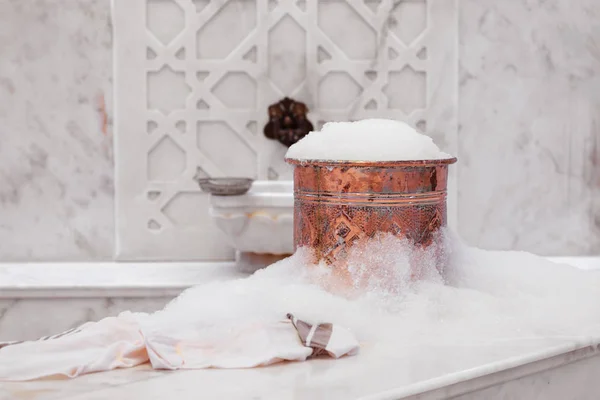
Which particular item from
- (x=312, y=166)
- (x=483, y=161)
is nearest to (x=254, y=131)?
(x=483, y=161)

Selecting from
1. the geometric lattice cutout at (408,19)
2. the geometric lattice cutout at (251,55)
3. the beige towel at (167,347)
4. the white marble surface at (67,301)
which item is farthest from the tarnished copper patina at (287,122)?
the beige towel at (167,347)

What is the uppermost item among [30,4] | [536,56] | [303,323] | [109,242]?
[30,4]

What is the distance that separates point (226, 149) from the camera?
12.7ft

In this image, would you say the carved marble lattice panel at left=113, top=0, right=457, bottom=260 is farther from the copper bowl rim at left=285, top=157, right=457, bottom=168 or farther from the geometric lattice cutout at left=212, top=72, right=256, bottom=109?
the copper bowl rim at left=285, top=157, right=457, bottom=168

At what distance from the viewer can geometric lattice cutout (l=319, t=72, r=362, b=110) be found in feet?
12.6

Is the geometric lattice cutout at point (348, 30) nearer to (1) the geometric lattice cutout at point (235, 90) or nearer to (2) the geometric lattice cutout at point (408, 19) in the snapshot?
(2) the geometric lattice cutout at point (408, 19)

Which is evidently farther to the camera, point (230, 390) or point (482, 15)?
point (482, 15)

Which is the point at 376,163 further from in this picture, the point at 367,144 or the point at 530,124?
the point at 530,124

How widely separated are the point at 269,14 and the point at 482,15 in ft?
3.41

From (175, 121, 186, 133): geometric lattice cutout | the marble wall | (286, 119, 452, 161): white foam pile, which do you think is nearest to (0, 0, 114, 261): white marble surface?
the marble wall

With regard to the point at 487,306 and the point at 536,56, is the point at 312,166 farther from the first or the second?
the point at 536,56

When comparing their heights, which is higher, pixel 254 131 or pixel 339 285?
pixel 254 131

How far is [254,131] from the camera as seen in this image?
3.86 m

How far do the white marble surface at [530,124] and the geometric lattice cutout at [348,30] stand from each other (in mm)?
460
